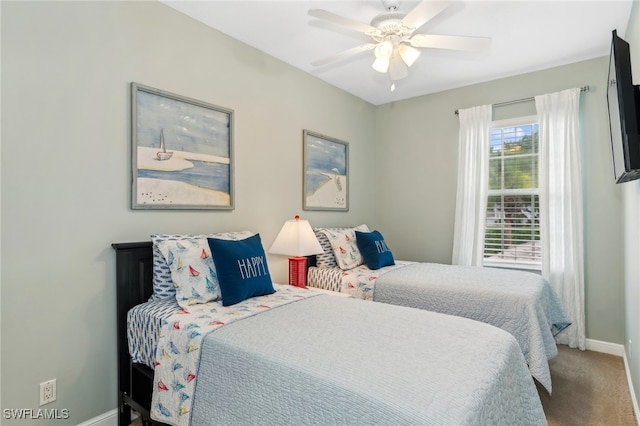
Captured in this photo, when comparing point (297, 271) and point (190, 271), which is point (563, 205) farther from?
point (190, 271)

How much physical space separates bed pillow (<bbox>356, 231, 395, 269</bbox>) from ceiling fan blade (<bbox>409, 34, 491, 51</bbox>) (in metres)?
1.70

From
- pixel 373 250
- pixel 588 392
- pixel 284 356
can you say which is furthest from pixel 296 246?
pixel 588 392

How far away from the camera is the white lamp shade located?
2814 mm

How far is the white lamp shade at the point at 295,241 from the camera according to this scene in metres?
2.81

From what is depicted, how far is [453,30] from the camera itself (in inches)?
104

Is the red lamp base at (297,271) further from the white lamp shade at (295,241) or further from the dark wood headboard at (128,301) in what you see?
the dark wood headboard at (128,301)

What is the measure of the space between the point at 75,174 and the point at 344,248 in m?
2.13

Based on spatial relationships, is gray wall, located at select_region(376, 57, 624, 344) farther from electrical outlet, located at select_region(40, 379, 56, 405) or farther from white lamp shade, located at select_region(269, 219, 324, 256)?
electrical outlet, located at select_region(40, 379, 56, 405)

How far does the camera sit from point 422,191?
13.7ft

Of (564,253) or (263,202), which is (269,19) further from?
(564,253)

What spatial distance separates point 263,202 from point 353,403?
2140 mm

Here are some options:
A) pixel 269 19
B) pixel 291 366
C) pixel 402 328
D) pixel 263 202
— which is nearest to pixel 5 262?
pixel 291 366

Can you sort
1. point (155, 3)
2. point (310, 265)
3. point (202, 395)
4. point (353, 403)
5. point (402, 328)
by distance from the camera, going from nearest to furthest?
point (353, 403)
point (202, 395)
point (402, 328)
point (155, 3)
point (310, 265)

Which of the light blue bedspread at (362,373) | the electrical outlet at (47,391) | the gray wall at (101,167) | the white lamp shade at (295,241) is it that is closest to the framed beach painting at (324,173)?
the gray wall at (101,167)
